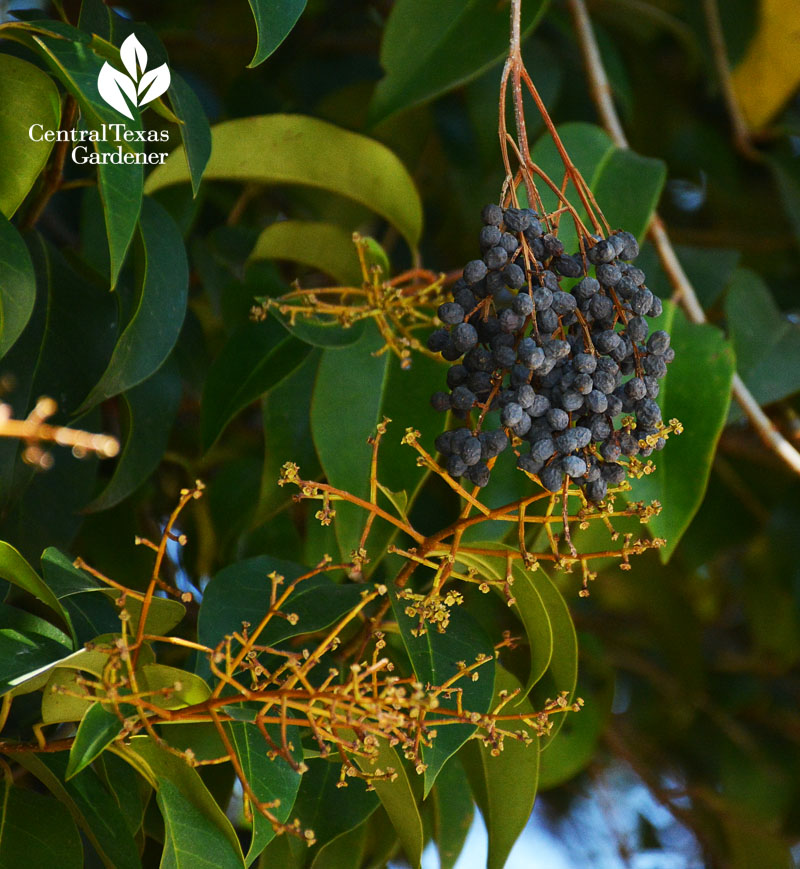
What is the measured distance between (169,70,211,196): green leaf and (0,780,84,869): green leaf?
415mm

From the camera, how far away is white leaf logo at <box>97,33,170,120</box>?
0.61 metres

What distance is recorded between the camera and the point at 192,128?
2.12ft

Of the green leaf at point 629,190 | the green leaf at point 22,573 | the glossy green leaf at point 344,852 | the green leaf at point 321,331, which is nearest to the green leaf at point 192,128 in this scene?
the green leaf at point 321,331

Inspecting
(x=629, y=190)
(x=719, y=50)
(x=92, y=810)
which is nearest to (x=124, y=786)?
(x=92, y=810)

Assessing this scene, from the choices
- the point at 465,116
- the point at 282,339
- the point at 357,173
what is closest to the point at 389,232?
the point at 465,116

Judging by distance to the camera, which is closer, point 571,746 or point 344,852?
point 344,852

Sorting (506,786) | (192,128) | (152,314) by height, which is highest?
(192,128)

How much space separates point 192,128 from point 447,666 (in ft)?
1.33

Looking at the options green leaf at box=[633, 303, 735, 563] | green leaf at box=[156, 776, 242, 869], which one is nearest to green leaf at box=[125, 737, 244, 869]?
green leaf at box=[156, 776, 242, 869]

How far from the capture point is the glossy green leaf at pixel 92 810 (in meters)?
0.59

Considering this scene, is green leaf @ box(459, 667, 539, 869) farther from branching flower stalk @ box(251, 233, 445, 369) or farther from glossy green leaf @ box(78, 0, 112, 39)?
glossy green leaf @ box(78, 0, 112, 39)

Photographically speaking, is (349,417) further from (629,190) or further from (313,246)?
(629,190)

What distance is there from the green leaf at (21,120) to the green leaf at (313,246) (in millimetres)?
268

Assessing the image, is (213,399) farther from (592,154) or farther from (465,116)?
(465,116)
